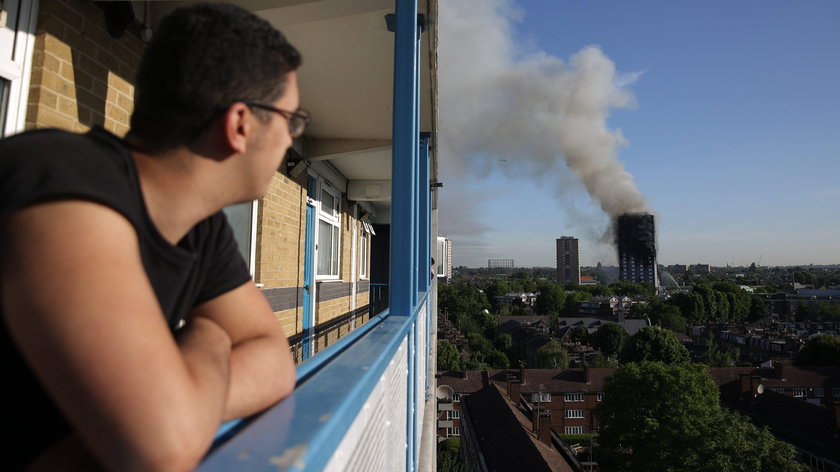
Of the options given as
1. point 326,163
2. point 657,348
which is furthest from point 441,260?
point 657,348

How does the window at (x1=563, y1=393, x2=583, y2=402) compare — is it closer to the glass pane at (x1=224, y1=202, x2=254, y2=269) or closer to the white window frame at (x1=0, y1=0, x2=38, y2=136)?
the glass pane at (x1=224, y1=202, x2=254, y2=269)

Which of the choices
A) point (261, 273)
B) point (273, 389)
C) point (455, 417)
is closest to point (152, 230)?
point (273, 389)

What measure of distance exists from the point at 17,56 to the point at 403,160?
1848mm


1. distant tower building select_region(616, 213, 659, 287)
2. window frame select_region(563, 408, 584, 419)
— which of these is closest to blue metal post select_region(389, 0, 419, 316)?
A: window frame select_region(563, 408, 584, 419)

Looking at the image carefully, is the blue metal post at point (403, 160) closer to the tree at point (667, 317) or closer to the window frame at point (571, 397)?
the window frame at point (571, 397)

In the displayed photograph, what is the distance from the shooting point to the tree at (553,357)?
55.3 meters

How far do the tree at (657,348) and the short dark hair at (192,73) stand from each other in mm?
52191

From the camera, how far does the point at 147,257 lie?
728mm

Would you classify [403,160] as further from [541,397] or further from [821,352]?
[821,352]

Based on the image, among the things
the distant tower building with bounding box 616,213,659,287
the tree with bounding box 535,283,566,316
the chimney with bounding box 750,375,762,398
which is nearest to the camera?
the chimney with bounding box 750,375,762,398

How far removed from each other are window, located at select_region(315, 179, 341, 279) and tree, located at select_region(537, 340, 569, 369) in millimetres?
52298

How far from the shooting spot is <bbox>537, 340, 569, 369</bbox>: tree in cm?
5534

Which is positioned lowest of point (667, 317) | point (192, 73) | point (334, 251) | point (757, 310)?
point (757, 310)

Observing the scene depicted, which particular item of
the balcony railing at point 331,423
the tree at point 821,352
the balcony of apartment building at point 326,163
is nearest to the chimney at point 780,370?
the tree at point 821,352
